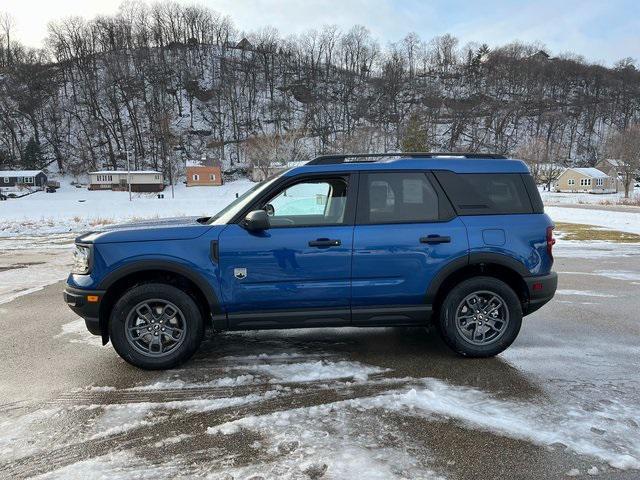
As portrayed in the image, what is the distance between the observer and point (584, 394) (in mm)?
3537

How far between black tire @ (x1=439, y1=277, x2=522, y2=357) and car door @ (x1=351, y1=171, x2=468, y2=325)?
25cm

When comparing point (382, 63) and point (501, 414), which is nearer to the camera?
point (501, 414)

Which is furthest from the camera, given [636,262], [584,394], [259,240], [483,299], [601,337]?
[636,262]

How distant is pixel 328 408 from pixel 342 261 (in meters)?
1.34

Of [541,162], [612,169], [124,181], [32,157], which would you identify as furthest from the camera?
[612,169]

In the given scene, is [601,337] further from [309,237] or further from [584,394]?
[309,237]

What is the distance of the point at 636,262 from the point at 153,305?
35.3ft

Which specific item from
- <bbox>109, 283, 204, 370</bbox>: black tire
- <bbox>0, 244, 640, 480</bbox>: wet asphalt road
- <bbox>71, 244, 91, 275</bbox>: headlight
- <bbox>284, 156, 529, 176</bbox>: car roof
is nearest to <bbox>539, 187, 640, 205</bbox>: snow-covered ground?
<bbox>284, 156, 529, 176</bbox>: car roof

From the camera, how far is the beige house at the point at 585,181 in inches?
3115

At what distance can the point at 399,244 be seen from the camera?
13.5 ft

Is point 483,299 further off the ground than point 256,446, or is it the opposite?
point 483,299

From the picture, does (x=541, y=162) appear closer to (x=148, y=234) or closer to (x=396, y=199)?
(x=396, y=199)

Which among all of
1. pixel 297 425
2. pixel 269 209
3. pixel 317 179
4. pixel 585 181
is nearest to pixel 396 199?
pixel 317 179

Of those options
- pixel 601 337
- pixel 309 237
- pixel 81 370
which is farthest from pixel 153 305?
pixel 601 337
